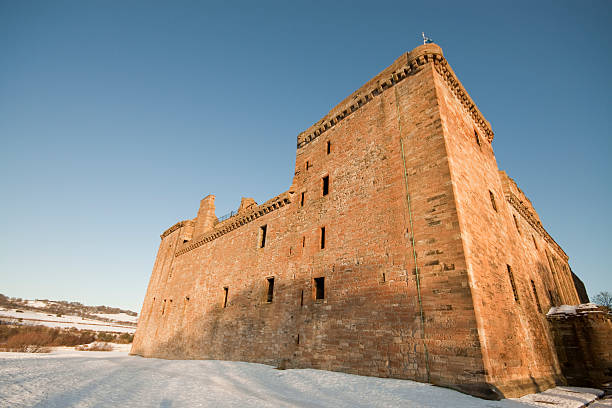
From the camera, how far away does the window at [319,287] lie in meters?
11.9

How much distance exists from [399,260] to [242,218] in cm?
1191

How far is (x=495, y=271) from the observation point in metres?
9.38

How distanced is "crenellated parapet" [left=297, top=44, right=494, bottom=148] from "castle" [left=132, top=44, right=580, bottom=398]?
6 centimetres

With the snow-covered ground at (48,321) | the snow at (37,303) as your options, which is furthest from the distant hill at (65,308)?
the snow-covered ground at (48,321)

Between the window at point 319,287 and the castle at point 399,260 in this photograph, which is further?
the window at point 319,287

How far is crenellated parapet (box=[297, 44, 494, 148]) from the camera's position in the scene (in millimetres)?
11234

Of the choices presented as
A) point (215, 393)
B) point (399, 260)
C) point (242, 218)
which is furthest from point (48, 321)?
point (399, 260)

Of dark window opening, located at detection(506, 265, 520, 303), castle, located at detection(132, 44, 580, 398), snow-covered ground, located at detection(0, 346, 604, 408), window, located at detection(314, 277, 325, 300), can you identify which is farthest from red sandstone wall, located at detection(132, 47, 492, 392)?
dark window opening, located at detection(506, 265, 520, 303)

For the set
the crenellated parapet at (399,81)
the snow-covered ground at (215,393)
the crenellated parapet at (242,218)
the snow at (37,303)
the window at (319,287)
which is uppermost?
the crenellated parapet at (399,81)

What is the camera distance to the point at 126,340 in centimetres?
5050

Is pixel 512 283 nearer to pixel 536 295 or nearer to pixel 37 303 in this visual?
pixel 536 295

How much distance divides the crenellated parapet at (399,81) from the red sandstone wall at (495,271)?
0.59 m

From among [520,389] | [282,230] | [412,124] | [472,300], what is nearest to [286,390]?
[472,300]

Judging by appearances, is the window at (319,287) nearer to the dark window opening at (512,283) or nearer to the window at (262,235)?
the window at (262,235)
